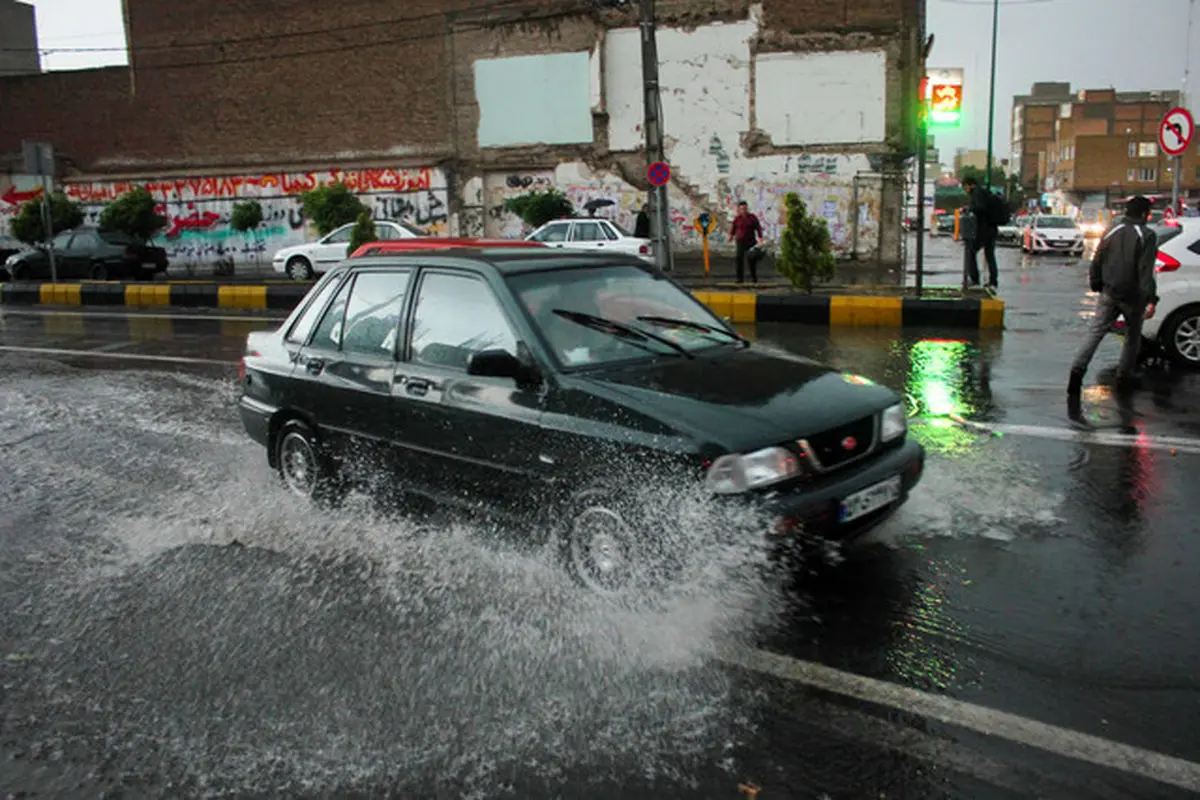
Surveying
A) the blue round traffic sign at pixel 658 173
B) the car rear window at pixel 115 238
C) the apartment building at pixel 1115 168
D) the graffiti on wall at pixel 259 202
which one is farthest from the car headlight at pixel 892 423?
the apartment building at pixel 1115 168

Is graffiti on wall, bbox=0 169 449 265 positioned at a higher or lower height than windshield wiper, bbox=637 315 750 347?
higher

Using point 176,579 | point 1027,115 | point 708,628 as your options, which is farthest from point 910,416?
point 1027,115

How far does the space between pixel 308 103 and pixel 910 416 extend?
29.8 metres

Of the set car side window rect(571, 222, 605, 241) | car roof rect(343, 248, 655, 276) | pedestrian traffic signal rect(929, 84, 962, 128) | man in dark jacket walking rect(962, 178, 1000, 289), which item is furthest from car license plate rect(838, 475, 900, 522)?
car side window rect(571, 222, 605, 241)

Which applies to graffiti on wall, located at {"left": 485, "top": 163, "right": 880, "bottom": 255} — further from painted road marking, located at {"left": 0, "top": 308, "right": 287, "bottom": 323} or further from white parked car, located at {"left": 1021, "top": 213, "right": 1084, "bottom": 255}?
painted road marking, located at {"left": 0, "top": 308, "right": 287, "bottom": 323}

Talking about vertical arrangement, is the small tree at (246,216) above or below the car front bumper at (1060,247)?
above

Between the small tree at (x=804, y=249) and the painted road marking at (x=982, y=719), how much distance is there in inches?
458

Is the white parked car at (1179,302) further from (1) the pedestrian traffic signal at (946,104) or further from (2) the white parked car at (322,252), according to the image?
(2) the white parked car at (322,252)

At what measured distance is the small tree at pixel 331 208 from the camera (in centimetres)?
2588

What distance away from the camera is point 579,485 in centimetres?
387

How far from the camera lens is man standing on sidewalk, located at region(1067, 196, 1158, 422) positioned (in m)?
7.58

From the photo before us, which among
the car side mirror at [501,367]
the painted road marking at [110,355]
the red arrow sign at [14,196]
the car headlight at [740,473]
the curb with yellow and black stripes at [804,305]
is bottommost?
the painted road marking at [110,355]

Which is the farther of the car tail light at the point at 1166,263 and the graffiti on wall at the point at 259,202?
the graffiti on wall at the point at 259,202

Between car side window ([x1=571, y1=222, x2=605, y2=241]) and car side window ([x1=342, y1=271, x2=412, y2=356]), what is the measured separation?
635 inches
